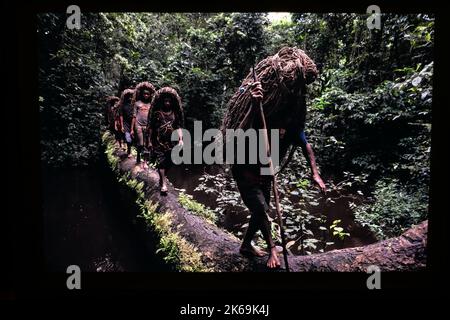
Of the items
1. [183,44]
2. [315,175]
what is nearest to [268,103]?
[315,175]

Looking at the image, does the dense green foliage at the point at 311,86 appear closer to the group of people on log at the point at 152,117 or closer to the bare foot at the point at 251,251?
the group of people on log at the point at 152,117

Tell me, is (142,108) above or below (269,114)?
above

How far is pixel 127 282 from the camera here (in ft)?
8.41

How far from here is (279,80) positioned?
2.33m

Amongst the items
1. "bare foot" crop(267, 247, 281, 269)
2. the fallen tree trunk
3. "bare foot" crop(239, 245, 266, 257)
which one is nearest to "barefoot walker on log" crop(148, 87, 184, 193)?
the fallen tree trunk

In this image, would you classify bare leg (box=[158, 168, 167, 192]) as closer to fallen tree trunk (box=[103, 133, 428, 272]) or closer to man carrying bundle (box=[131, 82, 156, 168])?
fallen tree trunk (box=[103, 133, 428, 272])

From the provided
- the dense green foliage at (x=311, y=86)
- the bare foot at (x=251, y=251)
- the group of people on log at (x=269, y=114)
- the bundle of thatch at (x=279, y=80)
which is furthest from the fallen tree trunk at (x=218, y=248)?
the bundle of thatch at (x=279, y=80)

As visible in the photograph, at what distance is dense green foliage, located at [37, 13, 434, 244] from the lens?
2459mm

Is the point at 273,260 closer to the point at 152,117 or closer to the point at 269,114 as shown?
the point at 269,114

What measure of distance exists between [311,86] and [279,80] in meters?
0.34

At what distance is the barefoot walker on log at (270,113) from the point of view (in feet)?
7.58

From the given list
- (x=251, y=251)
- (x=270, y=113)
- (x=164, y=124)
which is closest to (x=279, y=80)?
(x=270, y=113)

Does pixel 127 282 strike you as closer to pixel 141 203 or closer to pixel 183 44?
pixel 141 203

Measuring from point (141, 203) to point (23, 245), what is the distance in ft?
3.38
